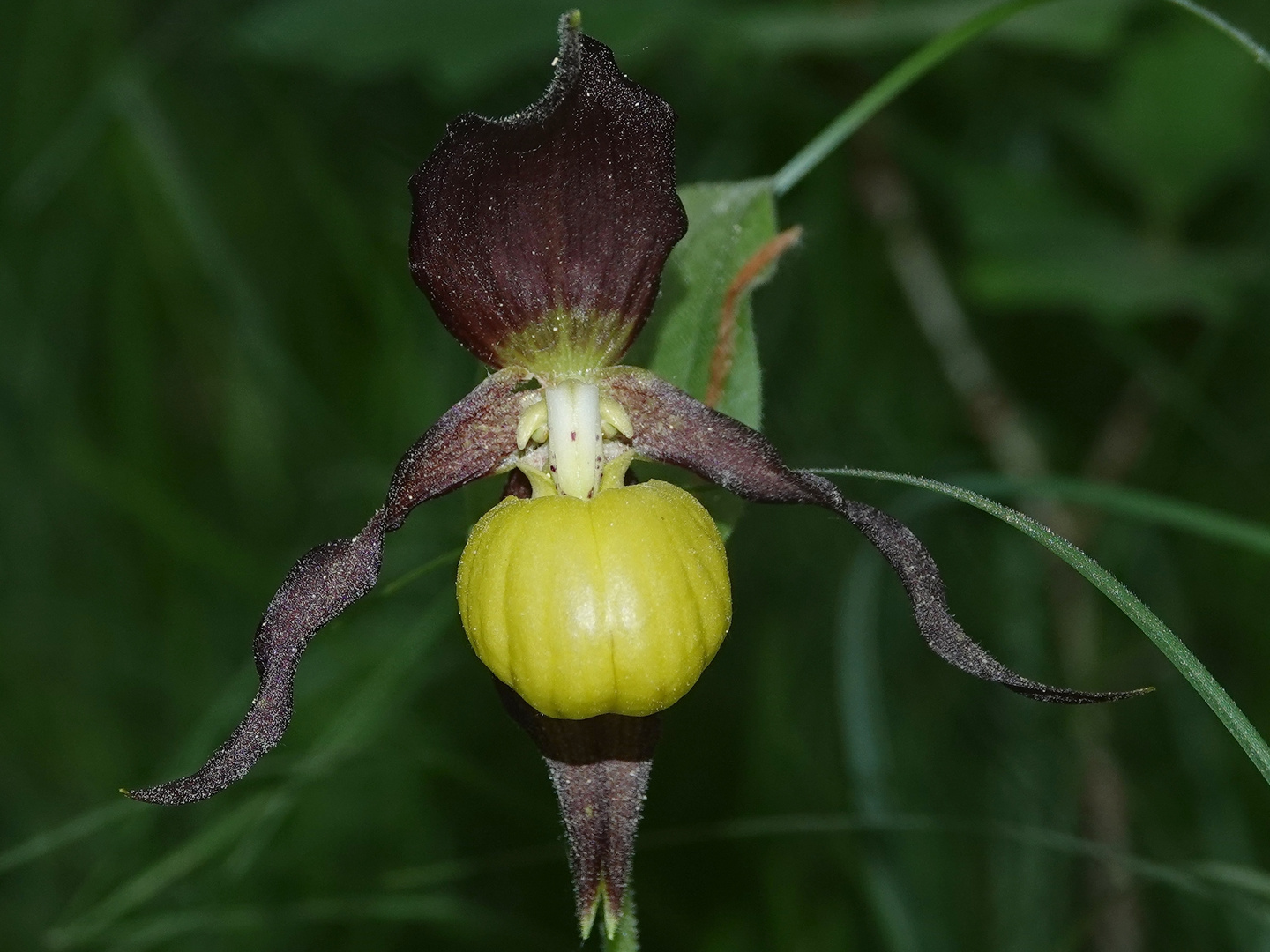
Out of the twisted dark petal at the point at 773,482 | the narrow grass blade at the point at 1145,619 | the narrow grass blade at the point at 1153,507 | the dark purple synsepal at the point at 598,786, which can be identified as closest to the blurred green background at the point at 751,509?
the narrow grass blade at the point at 1153,507

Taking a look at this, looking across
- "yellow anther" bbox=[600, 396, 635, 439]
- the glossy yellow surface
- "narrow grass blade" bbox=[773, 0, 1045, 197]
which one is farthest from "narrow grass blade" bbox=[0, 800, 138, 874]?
"narrow grass blade" bbox=[773, 0, 1045, 197]

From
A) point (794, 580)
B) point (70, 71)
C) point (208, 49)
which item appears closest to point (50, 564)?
point (70, 71)

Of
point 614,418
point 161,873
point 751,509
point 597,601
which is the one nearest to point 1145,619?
point 597,601

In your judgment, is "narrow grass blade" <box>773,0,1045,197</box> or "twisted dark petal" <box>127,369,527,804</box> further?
"narrow grass blade" <box>773,0,1045,197</box>

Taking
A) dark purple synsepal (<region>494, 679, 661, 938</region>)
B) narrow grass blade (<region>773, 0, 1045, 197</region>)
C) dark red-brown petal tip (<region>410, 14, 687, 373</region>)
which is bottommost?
dark purple synsepal (<region>494, 679, 661, 938</region>)

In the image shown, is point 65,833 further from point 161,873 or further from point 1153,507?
point 1153,507

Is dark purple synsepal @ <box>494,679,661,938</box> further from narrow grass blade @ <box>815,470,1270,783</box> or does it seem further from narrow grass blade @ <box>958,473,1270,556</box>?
narrow grass blade @ <box>958,473,1270,556</box>

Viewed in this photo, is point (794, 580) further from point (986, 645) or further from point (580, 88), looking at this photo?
point (580, 88)
